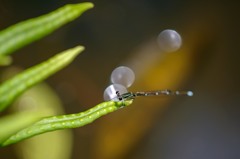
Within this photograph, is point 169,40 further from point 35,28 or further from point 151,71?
point 35,28

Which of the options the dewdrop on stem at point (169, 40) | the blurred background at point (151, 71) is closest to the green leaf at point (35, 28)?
the blurred background at point (151, 71)

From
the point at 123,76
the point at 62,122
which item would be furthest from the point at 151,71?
the point at 62,122

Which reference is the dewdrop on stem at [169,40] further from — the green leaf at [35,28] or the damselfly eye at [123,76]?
the green leaf at [35,28]

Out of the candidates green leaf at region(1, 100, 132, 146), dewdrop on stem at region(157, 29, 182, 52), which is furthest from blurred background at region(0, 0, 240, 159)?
green leaf at region(1, 100, 132, 146)

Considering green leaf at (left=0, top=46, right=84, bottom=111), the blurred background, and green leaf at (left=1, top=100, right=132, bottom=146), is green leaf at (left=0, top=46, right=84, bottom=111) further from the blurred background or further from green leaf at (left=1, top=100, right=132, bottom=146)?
the blurred background

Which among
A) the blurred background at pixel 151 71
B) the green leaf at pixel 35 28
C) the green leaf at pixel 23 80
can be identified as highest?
the blurred background at pixel 151 71

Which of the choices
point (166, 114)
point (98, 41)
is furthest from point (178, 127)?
point (98, 41)
